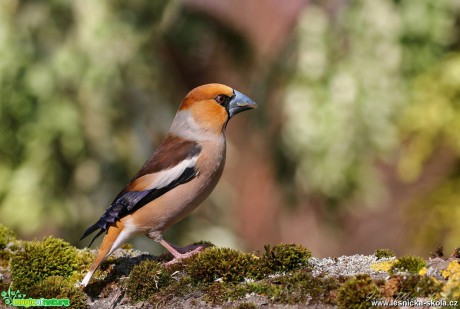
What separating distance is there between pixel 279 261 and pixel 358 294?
0.85 metres

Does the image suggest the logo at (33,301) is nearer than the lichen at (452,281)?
No

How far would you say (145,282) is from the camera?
5.21 meters

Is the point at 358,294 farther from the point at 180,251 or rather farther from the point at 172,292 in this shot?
the point at 180,251

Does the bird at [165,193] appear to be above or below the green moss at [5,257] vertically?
above

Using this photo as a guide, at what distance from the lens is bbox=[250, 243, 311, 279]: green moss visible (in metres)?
5.18

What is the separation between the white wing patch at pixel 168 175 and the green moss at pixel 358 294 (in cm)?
212

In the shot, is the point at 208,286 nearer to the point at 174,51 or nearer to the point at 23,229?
the point at 23,229

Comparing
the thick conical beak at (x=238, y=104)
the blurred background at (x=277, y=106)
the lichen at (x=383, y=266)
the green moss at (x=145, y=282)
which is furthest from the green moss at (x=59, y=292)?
the blurred background at (x=277, y=106)

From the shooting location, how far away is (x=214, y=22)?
1300 centimetres

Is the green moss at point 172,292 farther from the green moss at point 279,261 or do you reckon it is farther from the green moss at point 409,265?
the green moss at point 409,265

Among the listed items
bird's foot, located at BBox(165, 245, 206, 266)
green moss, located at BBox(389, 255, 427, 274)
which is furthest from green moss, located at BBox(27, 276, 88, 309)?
green moss, located at BBox(389, 255, 427, 274)

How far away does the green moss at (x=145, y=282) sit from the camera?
520 cm

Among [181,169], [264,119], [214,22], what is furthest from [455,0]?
[181,169]

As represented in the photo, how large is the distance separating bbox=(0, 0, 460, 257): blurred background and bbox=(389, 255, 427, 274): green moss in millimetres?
5099
